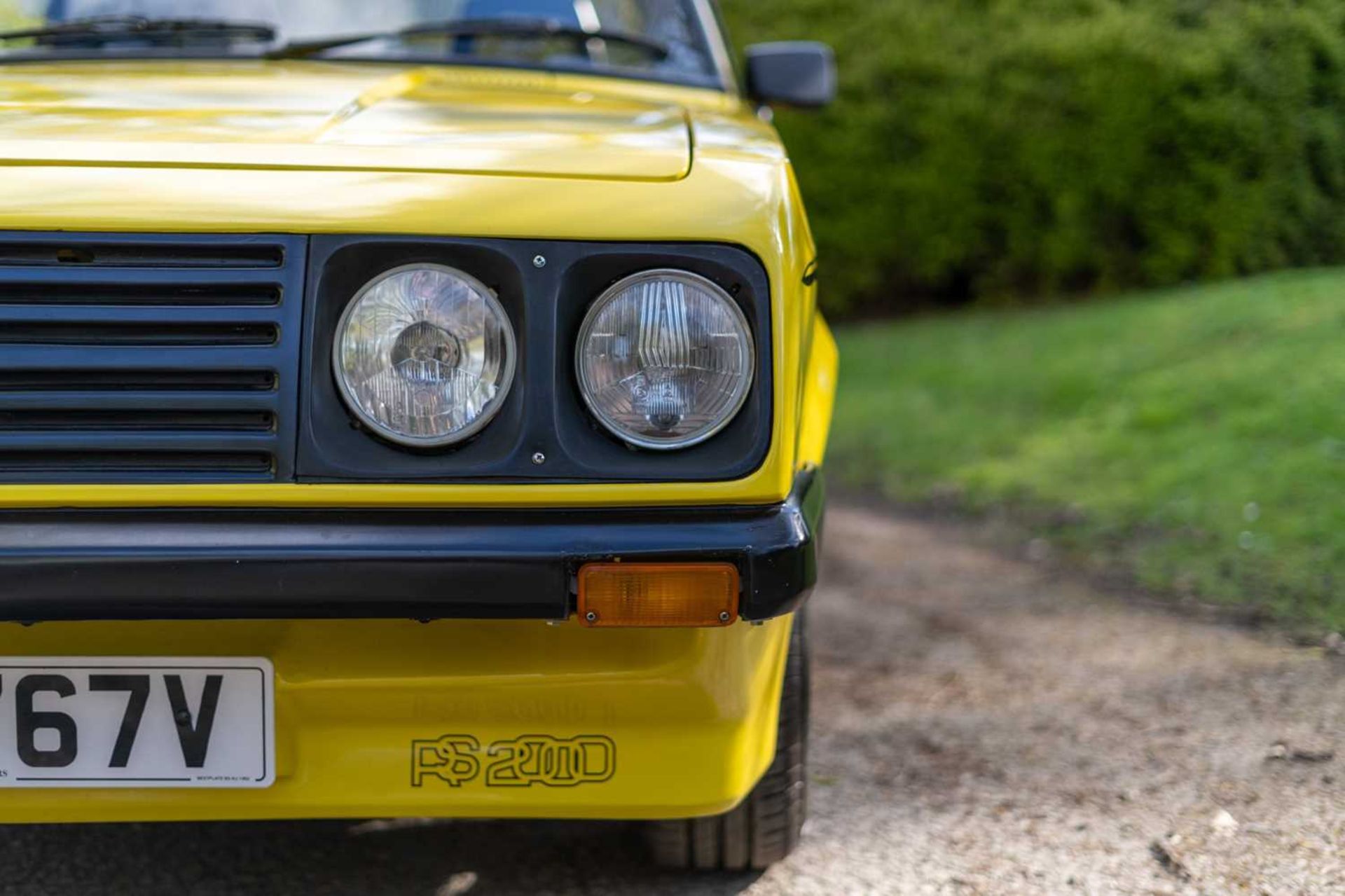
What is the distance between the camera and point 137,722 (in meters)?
1.75

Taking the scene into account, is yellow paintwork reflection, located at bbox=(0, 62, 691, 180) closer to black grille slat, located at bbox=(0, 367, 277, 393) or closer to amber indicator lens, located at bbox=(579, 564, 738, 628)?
black grille slat, located at bbox=(0, 367, 277, 393)

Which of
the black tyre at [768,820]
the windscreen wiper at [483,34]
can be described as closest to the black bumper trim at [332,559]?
the black tyre at [768,820]

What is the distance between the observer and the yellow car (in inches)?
65.6

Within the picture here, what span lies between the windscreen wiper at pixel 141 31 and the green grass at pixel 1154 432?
293 cm

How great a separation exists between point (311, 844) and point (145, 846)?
278mm

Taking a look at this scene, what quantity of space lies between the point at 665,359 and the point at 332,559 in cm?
46

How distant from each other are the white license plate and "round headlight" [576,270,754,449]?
0.54 metres

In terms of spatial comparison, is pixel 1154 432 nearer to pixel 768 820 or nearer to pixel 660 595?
pixel 768 820

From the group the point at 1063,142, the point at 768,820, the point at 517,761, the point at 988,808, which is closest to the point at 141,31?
the point at 517,761

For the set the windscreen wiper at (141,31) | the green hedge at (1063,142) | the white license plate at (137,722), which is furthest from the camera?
the green hedge at (1063,142)

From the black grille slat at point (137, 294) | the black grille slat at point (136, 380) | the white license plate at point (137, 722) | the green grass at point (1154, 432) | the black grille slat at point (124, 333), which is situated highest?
the black grille slat at point (137, 294)

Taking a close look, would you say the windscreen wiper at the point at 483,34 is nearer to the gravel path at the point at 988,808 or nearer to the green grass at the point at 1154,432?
the gravel path at the point at 988,808

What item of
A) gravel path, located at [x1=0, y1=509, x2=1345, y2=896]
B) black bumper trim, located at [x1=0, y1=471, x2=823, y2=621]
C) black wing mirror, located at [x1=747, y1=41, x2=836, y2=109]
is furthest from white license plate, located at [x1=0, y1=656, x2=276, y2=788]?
black wing mirror, located at [x1=747, y1=41, x2=836, y2=109]

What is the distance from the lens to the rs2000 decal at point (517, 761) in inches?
70.9
